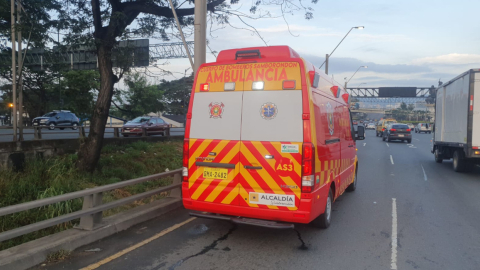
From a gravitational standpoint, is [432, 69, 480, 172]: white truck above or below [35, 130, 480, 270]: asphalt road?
above

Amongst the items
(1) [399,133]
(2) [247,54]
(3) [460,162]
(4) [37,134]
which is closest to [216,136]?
(2) [247,54]

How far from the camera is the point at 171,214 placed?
746 centimetres

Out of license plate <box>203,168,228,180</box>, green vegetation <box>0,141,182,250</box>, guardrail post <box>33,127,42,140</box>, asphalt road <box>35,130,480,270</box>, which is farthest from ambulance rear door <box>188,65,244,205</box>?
guardrail post <box>33,127,42,140</box>

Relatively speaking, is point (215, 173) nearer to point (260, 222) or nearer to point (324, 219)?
point (260, 222)

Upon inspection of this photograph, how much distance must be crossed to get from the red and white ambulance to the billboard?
64604 mm

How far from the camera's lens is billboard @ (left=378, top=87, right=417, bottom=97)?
65688 millimetres

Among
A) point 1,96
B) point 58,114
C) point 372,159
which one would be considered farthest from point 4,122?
point 372,159

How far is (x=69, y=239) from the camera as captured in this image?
206 inches

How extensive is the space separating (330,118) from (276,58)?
158cm

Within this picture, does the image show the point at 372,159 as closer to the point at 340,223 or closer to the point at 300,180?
the point at 340,223

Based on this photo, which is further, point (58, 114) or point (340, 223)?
point (58, 114)

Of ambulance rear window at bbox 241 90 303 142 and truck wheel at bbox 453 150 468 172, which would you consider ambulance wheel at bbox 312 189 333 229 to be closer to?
ambulance rear window at bbox 241 90 303 142

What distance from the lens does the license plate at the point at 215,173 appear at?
5656mm

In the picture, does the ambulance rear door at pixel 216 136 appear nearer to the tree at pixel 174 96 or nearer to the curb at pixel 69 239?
the curb at pixel 69 239
